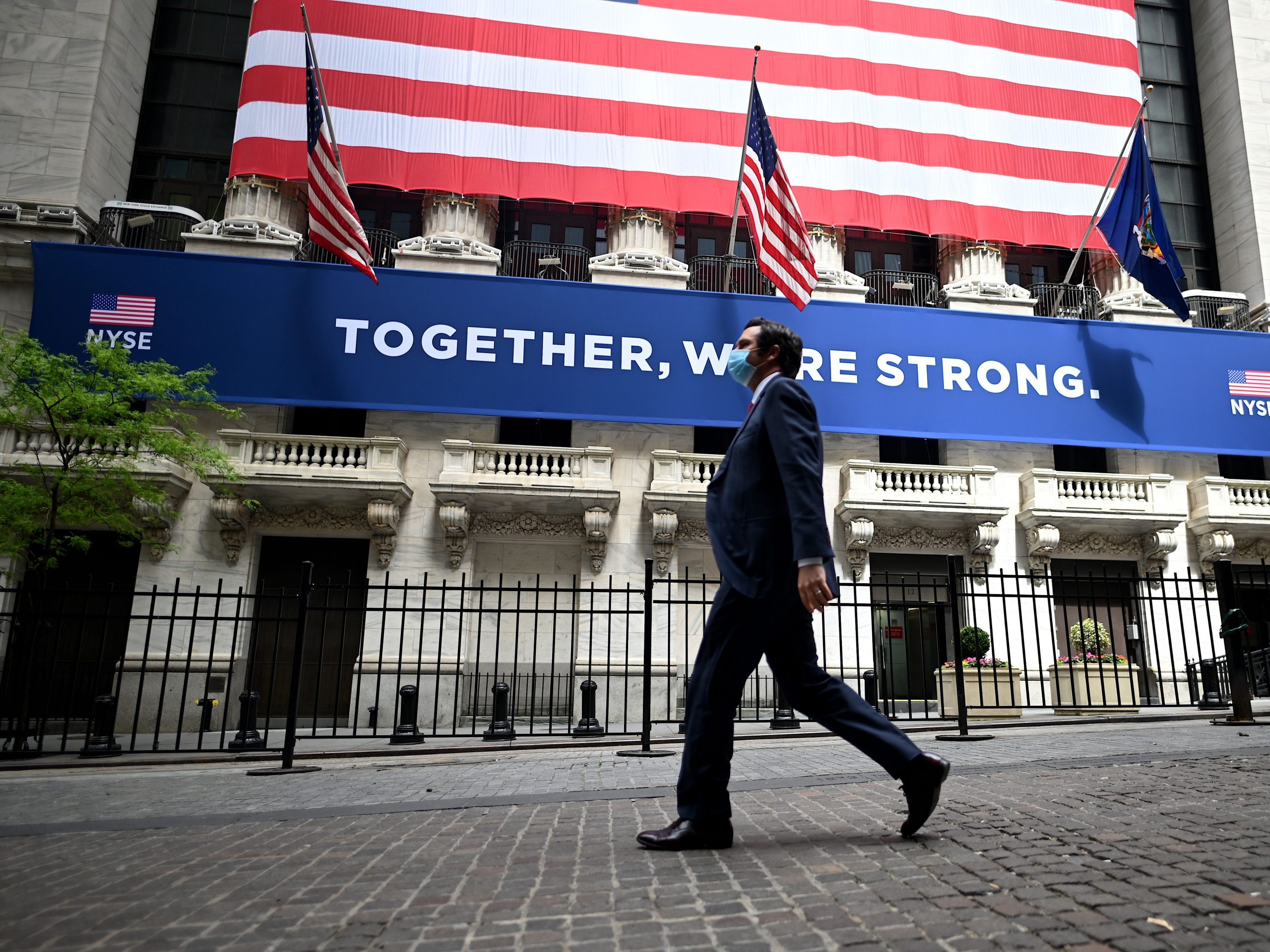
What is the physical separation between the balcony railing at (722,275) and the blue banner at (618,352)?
2156mm

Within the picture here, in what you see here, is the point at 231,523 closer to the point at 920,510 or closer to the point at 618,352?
the point at 618,352

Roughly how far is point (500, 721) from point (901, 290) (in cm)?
1636

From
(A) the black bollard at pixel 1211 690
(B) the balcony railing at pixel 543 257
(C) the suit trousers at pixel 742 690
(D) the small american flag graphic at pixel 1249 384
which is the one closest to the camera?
(C) the suit trousers at pixel 742 690

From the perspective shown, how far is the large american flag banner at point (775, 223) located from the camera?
15.6 meters

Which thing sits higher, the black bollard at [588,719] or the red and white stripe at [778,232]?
the red and white stripe at [778,232]

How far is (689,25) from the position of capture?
20.5m

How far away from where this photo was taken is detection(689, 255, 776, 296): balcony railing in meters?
21.6

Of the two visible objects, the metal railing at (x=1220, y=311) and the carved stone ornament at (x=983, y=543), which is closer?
the carved stone ornament at (x=983, y=543)

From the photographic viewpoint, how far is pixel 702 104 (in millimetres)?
20016

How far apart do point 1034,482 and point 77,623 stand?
A: 880 inches

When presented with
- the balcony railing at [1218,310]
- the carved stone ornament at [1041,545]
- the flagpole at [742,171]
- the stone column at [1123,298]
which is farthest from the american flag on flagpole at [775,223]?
the balcony railing at [1218,310]

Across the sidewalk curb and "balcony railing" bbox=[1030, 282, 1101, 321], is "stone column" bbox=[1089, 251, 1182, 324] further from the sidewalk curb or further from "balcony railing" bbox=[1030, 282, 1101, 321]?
the sidewalk curb

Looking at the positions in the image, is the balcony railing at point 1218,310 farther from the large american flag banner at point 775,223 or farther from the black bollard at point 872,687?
the black bollard at point 872,687

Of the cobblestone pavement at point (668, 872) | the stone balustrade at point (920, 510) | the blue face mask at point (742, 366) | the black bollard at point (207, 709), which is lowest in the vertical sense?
the black bollard at point (207, 709)
